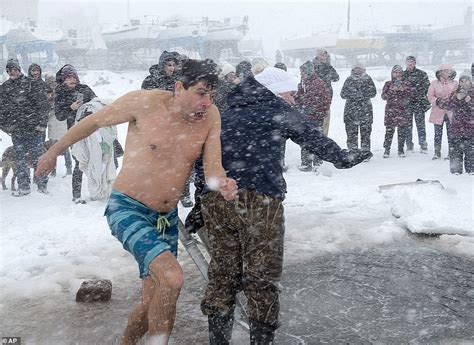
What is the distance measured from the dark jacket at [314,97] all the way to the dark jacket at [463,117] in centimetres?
229

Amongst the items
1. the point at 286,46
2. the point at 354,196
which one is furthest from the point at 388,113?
the point at 286,46

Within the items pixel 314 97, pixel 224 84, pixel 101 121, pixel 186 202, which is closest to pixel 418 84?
pixel 314 97

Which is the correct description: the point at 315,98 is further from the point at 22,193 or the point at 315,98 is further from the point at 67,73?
the point at 22,193

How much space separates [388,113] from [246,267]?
844cm

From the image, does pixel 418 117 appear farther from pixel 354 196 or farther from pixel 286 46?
pixel 286 46

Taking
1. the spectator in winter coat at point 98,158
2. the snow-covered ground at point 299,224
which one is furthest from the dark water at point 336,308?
the spectator in winter coat at point 98,158

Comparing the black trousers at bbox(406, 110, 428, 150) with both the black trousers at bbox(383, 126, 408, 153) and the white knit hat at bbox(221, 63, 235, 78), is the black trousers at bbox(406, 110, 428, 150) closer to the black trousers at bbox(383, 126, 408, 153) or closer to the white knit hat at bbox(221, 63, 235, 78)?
the black trousers at bbox(383, 126, 408, 153)

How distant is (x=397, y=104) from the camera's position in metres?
10.5

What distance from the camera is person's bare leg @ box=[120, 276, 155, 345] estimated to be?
3021 millimetres

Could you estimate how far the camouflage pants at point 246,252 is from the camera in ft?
9.75

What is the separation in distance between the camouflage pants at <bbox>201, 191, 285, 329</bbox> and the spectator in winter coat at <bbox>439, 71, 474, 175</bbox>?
268 inches

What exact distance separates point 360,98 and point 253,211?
318 inches

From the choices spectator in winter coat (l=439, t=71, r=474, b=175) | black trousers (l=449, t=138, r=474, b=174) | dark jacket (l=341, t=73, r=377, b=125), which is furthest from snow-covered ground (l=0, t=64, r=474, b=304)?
dark jacket (l=341, t=73, r=377, b=125)

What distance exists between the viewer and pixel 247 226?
9.83 ft
